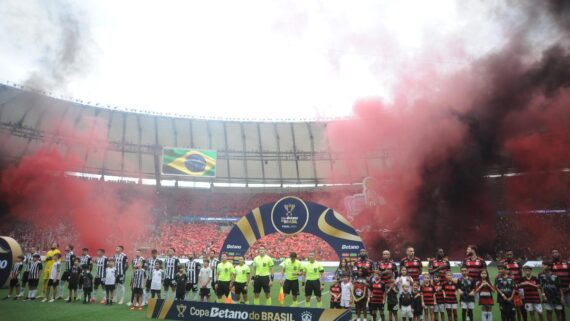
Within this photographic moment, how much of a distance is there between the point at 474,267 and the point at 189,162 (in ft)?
108

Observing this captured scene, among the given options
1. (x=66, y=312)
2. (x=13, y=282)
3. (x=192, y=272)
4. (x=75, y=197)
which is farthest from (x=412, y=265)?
(x=75, y=197)

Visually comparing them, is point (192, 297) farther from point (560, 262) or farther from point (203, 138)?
point (203, 138)

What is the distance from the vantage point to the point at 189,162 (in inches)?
1583

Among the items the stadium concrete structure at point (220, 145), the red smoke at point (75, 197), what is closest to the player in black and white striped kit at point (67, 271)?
the red smoke at point (75, 197)

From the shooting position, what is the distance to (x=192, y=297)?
15.7 m

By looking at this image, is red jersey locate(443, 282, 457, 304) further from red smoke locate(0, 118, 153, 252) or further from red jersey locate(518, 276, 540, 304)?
red smoke locate(0, 118, 153, 252)

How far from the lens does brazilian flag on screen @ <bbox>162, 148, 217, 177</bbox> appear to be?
39.7 meters

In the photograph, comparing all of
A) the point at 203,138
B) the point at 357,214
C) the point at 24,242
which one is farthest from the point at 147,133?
the point at 357,214

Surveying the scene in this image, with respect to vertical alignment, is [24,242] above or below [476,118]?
below

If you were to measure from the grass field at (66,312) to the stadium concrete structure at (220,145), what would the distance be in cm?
2823

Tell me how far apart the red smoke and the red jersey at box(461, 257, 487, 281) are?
3230 cm

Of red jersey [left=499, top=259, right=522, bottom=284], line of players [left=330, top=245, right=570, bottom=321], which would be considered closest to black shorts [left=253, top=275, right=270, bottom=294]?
line of players [left=330, top=245, right=570, bottom=321]

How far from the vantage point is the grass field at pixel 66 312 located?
36.8 feet

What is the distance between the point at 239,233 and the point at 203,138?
28.6m
